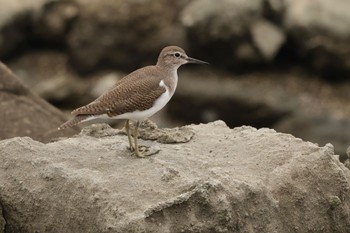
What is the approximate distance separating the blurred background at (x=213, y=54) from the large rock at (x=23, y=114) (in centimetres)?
488

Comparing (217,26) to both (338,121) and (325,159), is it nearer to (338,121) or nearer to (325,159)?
(338,121)

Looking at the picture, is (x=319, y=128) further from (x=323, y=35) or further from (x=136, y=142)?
(x=136, y=142)

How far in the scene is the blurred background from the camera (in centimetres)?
1827

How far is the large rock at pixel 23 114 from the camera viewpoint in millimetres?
13609

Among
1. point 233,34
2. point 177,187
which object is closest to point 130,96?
point 177,187

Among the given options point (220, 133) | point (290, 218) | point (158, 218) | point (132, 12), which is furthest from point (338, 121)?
point (158, 218)

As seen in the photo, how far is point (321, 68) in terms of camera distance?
18.8 meters

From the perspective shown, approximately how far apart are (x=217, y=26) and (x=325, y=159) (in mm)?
9181

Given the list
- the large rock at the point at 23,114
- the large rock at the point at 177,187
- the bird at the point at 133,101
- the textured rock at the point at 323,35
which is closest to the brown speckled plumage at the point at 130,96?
the bird at the point at 133,101

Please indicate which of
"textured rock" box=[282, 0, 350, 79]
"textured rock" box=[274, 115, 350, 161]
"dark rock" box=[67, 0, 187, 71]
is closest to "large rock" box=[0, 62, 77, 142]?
"textured rock" box=[274, 115, 350, 161]

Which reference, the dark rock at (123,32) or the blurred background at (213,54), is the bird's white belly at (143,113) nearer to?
the blurred background at (213,54)

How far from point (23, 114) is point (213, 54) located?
6251 mm

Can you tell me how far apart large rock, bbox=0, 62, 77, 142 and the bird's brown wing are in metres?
3.53

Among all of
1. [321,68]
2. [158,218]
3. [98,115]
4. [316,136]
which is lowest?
[158,218]
